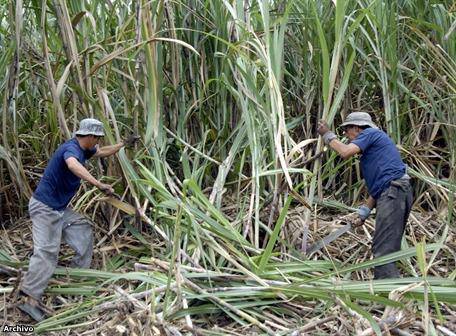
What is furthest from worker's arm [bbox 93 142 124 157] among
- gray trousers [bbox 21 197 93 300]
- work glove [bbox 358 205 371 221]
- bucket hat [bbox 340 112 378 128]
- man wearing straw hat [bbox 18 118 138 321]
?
work glove [bbox 358 205 371 221]

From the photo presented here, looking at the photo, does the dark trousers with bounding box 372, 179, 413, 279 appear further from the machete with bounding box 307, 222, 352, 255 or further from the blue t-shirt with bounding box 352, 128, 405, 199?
the machete with bounding box 307, 222, 352, 255

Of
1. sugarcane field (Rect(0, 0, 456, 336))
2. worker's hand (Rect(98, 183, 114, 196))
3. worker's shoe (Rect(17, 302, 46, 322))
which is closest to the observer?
sugarcane field (Rect(0, 0, 456, 336))

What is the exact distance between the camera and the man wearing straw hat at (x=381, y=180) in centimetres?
361

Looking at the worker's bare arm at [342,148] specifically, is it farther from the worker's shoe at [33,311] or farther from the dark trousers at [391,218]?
the worker's shoe at [33,311]

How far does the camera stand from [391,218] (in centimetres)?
Answer: 362

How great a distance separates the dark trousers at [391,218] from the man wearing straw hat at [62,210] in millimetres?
1539

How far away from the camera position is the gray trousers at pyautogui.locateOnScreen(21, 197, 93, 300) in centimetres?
362

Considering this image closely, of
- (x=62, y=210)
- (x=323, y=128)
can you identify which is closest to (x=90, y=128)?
(x=62, y=210)

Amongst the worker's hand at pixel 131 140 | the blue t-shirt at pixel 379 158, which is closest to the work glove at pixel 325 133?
the blue t-shirt at pixel 379 158

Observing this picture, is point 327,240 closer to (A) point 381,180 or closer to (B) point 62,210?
(A) point 381,180

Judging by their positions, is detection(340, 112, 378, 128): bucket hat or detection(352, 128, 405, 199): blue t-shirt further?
detection(340, 112, 378, 128): bucket hat

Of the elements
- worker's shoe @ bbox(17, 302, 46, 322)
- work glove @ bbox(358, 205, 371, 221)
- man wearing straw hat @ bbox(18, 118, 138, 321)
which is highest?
man wearing straw hat @ bbox(18, 118, 138, 321)

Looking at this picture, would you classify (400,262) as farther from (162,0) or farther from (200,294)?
(162,0)

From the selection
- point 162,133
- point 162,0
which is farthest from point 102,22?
point 162,133
